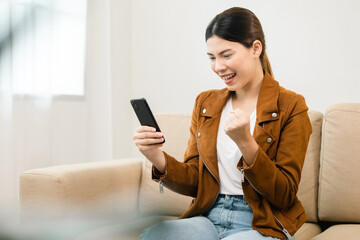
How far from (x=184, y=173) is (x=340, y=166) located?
55cm

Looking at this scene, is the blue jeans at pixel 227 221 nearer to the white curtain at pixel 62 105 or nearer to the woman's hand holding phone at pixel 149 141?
the woman's hand holding phone at pixel 149 141

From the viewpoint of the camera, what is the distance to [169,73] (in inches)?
88.5

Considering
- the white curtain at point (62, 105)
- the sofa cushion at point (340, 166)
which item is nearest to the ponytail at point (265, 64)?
the sofa cushion at point (340, 166)

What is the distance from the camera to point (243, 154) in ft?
3.18

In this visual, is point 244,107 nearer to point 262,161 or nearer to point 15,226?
point 262,161

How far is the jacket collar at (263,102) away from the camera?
3.65 feet

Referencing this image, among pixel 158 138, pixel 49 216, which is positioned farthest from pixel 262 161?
pixel 49 216

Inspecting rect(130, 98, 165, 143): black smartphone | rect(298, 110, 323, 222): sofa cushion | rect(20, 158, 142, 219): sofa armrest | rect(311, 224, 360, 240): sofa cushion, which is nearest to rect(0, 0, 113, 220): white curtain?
rect(20, 158, 142, 219): sofa armrest

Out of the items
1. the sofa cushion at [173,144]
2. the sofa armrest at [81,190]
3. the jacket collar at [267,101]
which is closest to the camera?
the sofa armrest at [81,190]

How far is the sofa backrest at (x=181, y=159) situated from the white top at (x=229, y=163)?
0.22 m

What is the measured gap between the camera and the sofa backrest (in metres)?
1.42

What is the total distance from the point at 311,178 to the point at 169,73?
3.51ft

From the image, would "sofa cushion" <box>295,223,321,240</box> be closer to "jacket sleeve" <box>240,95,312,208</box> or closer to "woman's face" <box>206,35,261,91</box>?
"jacket sleeve" <box>240,95,312,208</box>

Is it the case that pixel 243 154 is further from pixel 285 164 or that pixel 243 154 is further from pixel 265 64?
pixel 265 64
